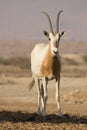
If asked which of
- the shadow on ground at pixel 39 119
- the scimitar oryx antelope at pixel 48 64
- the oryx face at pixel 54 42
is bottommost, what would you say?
the shadow on ground at pixel 39 119

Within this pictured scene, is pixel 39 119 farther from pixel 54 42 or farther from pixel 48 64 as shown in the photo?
pixel 54 42

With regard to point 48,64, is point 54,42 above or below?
above

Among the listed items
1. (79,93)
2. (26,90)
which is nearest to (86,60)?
(26,90)

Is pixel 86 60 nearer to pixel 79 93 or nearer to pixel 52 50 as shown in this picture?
pixel 79 93

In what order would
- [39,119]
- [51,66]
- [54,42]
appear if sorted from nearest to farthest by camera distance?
[39,119] → [54,42] → [51,66]

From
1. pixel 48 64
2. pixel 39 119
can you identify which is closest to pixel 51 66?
pixel 48 64

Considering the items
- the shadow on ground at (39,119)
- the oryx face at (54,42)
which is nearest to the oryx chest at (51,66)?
the oryx face at (54,42)

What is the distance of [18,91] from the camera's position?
129 ft

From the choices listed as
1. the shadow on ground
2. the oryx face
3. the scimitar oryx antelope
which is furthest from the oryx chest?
the shadow on ground

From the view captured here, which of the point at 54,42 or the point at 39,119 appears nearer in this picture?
the point at 39,119

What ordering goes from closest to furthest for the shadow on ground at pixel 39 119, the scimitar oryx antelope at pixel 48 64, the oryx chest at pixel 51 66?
the shadow on ground at pixel 39 119 < the scimitar oryx antelope at pixel 48 64 < the oryx chest at pixel 51 66

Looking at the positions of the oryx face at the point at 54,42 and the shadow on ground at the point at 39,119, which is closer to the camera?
the shadow on ground at the point at 39,119

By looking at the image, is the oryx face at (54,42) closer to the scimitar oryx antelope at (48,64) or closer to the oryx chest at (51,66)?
the scimitar oryx antelope at (48,64)

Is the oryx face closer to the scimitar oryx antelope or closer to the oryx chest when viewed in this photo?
the scimitar oryx antelope
